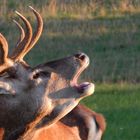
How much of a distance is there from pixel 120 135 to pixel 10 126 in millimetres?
3554

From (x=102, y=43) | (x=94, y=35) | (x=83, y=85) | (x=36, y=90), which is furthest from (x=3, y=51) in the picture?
(x=94, y=35)

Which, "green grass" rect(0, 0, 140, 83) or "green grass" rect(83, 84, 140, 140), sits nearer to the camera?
"green grass" rect(83, 84, 140, 140)

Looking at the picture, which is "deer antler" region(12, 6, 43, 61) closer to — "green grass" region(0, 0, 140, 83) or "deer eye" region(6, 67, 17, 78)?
"deer eye" region(6, 67, 17, 78)

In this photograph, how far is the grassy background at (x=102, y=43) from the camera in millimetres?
13625

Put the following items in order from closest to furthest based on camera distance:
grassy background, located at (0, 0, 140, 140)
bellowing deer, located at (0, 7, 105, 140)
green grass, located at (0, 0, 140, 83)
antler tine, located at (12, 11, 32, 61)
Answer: bellowing deer, located at (0, 7, 105, 140) < antler tine, located at (12, 11, 32, 61) < grassy background, located at (0, 0, 140, 140) < green grass, located at (0, 0, 140, 83)

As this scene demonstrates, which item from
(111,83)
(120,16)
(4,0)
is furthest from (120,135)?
(4,0)

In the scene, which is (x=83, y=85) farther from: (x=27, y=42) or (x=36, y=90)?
(x=27, y=42)

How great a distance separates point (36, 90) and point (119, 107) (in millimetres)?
5096

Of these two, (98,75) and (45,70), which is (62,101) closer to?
(45,70)

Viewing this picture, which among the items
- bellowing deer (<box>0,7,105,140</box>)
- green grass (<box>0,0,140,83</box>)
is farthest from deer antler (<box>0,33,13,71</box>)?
green grass (<box>0,0,140,83</box>)

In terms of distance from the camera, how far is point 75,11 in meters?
23.3

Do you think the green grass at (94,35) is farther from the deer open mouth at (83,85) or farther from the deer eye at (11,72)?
the deer eye at (11,72)

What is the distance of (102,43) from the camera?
20.8 m

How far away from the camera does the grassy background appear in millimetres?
13625
